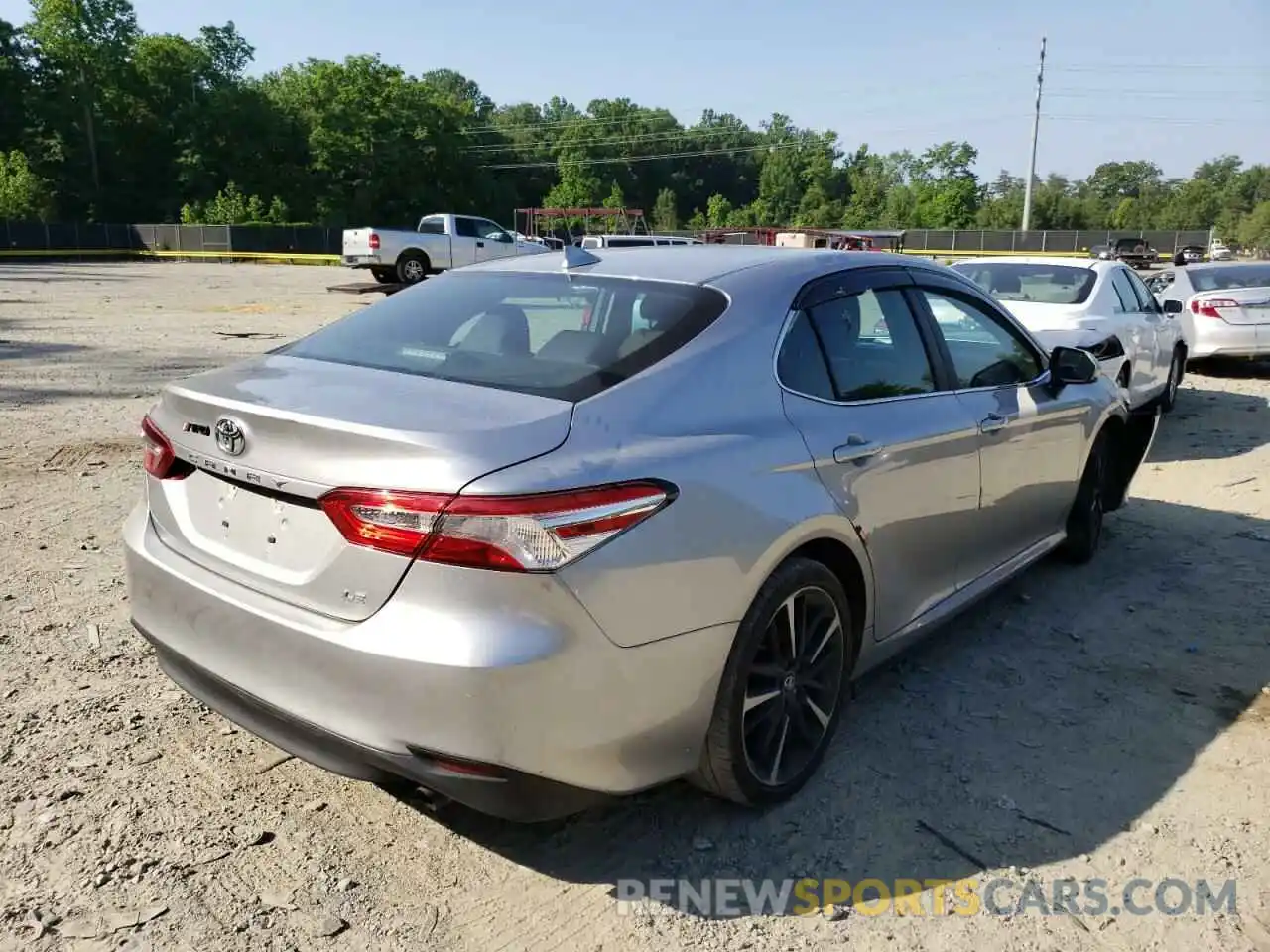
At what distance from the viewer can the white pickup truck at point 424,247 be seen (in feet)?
87.1

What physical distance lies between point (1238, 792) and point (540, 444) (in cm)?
258

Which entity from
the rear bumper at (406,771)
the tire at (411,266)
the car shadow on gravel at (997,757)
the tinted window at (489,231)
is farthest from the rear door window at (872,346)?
the tinted window at (489,231)

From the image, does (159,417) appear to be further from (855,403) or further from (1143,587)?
(1143,587)

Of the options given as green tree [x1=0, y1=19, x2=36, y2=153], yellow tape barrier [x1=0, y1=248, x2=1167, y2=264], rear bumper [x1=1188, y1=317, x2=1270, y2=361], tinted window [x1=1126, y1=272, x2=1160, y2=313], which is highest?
green tree [x1=0, y1=19, x2=36, y2=153]

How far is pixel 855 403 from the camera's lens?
3299 millimetres

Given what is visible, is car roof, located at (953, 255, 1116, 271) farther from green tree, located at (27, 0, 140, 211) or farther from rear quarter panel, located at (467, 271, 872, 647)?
green tree, located at (27, 0, 140, 211)

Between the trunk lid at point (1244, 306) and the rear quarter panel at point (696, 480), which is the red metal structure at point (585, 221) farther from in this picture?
the rear quarter panel at point (696, 480)

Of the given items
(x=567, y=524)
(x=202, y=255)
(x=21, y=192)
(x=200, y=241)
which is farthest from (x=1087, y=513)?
(x=21, y=192)

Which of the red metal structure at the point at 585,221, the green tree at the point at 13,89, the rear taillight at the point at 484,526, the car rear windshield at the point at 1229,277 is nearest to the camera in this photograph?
the rear taillight at the point at 484,526

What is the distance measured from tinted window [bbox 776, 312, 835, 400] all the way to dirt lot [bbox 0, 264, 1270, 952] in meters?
1.26

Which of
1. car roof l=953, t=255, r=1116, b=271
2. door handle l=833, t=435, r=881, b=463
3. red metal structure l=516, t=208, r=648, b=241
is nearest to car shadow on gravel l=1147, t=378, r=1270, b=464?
car roof l=953, t=255, r=1116, b=271

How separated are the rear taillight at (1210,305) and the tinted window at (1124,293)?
356 cm

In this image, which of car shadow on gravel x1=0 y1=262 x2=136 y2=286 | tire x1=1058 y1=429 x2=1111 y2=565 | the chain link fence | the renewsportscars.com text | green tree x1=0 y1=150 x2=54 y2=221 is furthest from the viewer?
green tree x1=0 y1=150 x2=54 y2=221

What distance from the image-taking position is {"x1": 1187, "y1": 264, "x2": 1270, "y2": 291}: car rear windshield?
1248 cm
